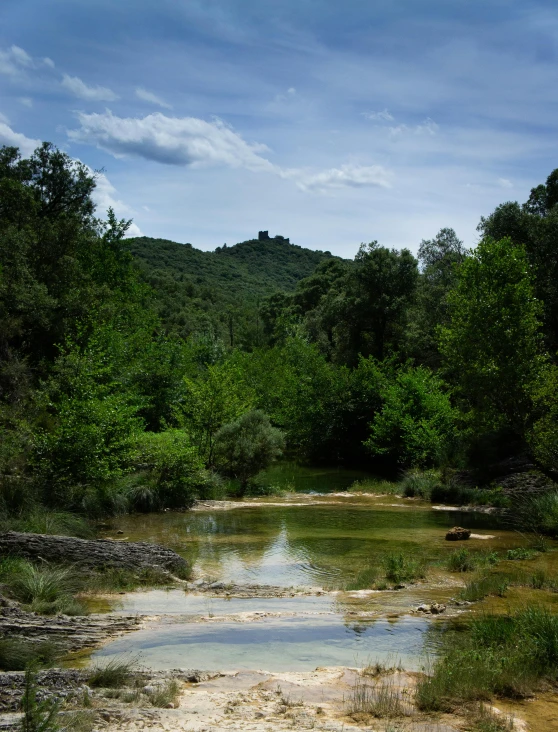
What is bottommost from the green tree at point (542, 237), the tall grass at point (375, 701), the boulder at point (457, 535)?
the boulder at point (457, 535)

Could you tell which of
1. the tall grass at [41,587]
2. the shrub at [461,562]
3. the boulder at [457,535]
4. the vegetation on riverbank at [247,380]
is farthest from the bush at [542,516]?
the tall grass at [41,587]

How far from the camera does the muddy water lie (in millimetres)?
8070

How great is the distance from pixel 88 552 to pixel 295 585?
3.88 m

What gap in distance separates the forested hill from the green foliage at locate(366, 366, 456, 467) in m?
32.4

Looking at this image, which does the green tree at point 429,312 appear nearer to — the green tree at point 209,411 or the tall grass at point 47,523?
the green tree at point 209,411

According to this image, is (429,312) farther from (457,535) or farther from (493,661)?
(493,661)

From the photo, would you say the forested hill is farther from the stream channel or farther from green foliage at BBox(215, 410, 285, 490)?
the stream channel

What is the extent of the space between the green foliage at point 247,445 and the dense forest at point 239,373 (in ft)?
0.21

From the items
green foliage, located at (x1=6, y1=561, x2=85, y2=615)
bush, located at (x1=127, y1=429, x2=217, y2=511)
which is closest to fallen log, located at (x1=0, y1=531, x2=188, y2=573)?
green foliage, located at (x1=6, y1=561, x2=85, y2=615)

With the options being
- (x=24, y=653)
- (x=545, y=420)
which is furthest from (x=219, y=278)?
(x=24, y=653)

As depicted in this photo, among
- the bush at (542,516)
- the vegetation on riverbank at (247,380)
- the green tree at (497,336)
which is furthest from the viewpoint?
the green tree at (497,336)

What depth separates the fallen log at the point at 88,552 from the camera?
11484 millimetres

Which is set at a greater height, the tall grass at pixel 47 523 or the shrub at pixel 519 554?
the tall grass at pixel 47 523

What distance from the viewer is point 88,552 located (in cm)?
1191
